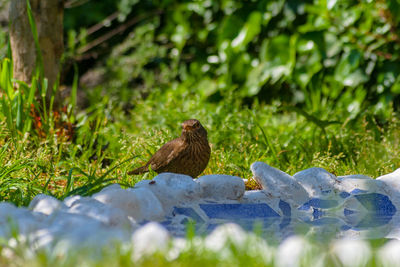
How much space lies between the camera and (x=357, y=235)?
109 inches

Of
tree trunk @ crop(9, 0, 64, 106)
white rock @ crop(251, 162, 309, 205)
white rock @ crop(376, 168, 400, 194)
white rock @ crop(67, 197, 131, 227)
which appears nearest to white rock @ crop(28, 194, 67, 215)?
white rock @ crop(67, 197, 131, 227)

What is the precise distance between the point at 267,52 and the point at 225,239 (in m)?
4.42

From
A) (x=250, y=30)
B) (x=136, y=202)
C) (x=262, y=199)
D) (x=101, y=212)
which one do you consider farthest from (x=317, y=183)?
(x=250, y=30)

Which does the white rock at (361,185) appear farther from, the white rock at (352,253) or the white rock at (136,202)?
the white rock at (352,253)

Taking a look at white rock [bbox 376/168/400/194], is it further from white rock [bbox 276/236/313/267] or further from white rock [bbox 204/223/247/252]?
white rock [bbox 276/236/313/267]

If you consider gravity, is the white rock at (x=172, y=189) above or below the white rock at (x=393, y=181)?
above

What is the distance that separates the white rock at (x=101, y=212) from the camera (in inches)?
92.9

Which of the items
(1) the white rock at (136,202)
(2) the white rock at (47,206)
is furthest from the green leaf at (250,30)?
(2) the white rock at (47,206)

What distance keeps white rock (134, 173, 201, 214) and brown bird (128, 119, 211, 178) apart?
0.70 meters

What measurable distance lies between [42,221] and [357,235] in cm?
148

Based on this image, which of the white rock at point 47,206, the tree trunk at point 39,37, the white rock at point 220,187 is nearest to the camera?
the white rock at point 47,206

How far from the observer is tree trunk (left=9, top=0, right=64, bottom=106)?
4965 mm

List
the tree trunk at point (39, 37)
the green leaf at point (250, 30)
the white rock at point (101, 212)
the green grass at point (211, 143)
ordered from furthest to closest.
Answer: the green leaf at point (250, 30)
the tree trunk at point (39, 37)
the green grass at point (211, 143)
the white rock at point (101, 212)

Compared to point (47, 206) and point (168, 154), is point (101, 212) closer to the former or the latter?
point (47, 206)
